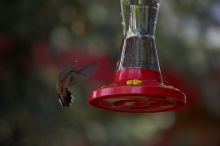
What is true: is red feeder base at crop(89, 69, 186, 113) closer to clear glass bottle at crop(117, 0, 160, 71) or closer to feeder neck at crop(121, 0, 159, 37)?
clear glass bottle at crop(117, 0, 160, 71)

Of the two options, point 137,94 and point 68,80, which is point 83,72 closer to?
point 68,80

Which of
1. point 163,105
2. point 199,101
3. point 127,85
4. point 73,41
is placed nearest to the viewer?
point 127,85

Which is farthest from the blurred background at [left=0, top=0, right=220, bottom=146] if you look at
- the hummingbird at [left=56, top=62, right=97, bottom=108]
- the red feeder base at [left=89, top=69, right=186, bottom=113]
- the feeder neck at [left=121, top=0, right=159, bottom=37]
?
the red feeder base at [left=89, top=69, right=186, bottom=113]

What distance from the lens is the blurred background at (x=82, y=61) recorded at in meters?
5.75

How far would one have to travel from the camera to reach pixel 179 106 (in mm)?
3230

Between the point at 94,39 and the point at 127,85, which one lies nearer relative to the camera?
the point at 127,85

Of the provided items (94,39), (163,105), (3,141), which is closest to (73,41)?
(94,39)

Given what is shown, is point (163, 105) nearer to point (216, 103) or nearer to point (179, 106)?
point (179, 106)

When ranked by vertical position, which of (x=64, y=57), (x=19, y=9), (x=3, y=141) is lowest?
(x=3, y=141)

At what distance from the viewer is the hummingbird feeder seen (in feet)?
9.95

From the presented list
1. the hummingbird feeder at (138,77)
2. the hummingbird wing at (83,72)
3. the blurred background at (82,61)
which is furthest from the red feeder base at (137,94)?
the blurred background at (82,61)

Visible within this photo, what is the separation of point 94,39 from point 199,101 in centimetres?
130

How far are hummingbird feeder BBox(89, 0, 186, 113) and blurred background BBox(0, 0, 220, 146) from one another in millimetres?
1981

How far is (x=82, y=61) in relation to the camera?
557cm
